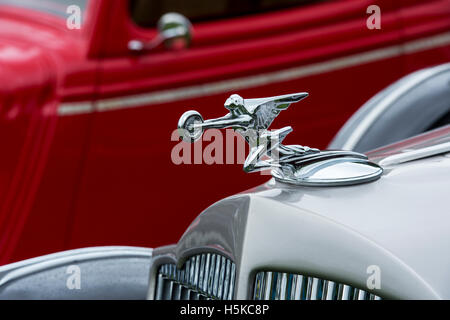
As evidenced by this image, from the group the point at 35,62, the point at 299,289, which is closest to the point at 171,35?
the point at 35,62

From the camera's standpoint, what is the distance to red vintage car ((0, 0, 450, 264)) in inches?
98.3

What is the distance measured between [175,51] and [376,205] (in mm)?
1486

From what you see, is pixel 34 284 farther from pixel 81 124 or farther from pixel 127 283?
pixel 81 124

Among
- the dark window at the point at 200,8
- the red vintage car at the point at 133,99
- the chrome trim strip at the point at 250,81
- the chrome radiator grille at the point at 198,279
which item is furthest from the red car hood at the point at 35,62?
the chrome radiator grille at the point at 198,279

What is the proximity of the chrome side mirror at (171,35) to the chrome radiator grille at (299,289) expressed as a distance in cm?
139

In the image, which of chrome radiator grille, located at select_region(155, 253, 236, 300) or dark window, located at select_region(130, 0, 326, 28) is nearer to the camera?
chrome radiator grille, located at select_region(155, 253, 236, 300)

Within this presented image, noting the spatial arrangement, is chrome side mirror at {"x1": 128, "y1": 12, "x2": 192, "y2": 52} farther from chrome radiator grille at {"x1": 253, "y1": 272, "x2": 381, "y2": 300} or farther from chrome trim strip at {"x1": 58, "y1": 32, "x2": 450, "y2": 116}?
chrome radiator grille at {"x1": 253, "y1": 272, "x2": 381, "y2": 300}

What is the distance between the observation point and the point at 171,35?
2.51 metres

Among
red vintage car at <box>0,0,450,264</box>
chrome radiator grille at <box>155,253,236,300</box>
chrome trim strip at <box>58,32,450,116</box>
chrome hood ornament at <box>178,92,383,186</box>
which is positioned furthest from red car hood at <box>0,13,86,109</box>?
chrome hood ornament at <box>178,92,383,186</box>

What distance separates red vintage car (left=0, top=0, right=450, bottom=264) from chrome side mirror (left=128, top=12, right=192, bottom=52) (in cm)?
2

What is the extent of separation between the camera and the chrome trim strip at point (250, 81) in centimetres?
250

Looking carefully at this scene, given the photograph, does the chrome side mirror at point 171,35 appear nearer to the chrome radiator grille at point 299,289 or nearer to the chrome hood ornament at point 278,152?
the chrome hood ornament at point 278,152

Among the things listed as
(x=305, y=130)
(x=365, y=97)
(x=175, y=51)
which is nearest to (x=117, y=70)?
(x=175, y=51)
